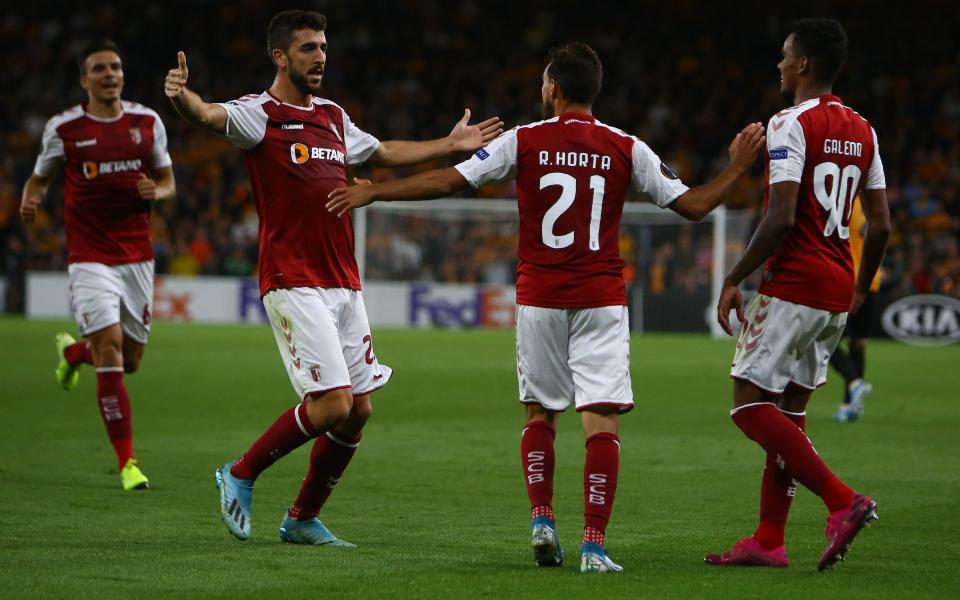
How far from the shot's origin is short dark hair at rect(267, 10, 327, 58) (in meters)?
6.55

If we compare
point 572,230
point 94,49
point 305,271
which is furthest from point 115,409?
point 572,230

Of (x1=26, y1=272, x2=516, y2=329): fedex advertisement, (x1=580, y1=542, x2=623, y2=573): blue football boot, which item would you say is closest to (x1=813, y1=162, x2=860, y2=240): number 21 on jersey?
(x1=580, y1=542, x2=623, y2=573): blue football boot

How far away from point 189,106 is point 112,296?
3135 millimetres

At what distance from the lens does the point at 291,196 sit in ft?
21.2

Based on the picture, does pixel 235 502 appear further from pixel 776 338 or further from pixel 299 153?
pixel 776 338

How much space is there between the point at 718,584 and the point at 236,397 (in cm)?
914

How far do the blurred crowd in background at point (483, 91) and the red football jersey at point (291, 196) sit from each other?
1894 cm

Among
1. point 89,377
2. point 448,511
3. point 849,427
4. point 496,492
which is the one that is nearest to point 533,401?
point 448,511

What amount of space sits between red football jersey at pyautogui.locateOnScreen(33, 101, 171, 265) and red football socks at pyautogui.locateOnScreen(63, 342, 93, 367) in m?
1.04

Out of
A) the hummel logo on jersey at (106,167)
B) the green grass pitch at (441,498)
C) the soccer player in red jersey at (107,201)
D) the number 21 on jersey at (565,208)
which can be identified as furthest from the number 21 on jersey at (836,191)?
the hummel logo on jersey at (106,167)

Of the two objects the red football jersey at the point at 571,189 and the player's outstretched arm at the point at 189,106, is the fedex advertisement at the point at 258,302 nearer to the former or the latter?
the player's outstretched arm at the point at 189,106

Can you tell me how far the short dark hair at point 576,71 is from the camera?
5.94 metres

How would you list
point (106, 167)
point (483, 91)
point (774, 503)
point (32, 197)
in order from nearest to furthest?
1. point (774, 503)
2. point (106, 167)
3. point (32, 197)
4. point (483, 91)

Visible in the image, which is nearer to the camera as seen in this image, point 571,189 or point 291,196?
point 571,189
